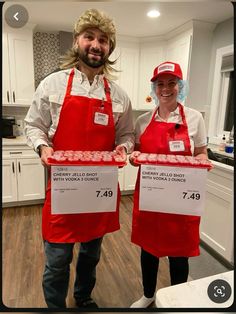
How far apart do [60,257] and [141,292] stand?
21.4 inches

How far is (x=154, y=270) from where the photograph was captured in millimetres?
937

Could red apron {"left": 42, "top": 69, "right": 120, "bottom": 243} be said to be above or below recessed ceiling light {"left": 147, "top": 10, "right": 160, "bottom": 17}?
below

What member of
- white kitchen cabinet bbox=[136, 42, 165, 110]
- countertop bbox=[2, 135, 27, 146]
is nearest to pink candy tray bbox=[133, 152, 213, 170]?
white kitchen cabinet bbox=[136, 42, 165, 110]

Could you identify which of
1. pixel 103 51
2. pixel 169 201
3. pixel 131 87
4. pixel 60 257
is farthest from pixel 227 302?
pixel 131 87

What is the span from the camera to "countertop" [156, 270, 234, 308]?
429 millimetres

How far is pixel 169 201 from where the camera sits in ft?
1.94

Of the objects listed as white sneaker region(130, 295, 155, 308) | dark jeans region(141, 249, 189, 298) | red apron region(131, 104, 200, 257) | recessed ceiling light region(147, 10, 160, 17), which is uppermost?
recessed ceiling light region(147, 10, 160, 17)

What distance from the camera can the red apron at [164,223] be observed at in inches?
30.2

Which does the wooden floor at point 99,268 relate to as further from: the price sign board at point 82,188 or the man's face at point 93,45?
the man's face at point 93,45

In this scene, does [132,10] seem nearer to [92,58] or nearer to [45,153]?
[92,58]

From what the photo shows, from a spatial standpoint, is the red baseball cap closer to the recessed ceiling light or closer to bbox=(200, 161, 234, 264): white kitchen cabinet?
the recessed ceiling light

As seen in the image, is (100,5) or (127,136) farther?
(127,136)

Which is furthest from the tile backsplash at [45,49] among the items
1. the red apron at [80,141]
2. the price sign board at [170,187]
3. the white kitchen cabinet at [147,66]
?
the price sign board at [170,187]

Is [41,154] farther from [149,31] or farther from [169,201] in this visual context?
[149,31]
